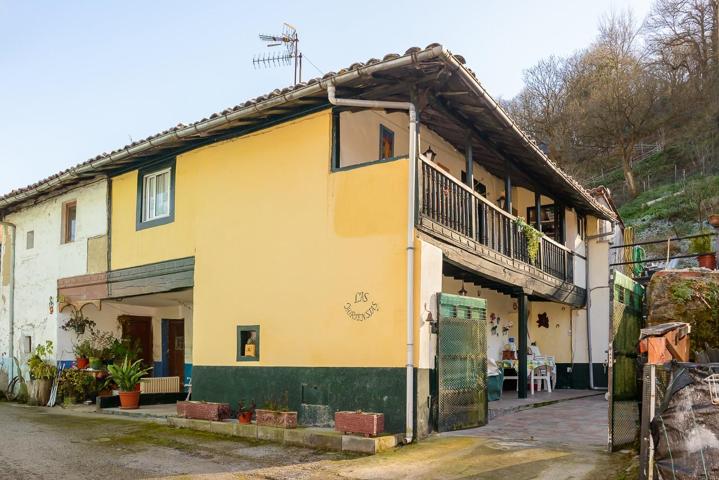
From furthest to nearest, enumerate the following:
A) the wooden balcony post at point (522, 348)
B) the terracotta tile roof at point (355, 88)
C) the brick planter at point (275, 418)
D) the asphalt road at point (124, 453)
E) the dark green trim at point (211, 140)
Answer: the wooden balcony post at point (522, 348)
the dark green trim at point (211, 140)
the brick planter at point (275, 418)
the terracotta tile roof at point (355, 88)
the asphalt road at point (124, 453)

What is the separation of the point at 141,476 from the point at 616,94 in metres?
33.3

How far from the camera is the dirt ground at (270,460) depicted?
261 inches

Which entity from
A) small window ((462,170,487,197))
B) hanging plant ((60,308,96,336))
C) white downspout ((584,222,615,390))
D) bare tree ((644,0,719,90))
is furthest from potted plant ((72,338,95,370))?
bare tree ((644,0,719,90))

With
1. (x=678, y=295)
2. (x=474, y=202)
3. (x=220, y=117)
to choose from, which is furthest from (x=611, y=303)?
(x=220, y=117)

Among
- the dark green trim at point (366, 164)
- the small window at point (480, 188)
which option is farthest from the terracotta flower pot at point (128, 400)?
the small window at point (480, 188)

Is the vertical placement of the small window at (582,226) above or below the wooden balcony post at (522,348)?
above

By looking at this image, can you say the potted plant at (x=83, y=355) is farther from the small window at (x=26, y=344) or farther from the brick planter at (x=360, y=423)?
the brick planter at (x=360, y=423)

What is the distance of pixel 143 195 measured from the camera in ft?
42.0

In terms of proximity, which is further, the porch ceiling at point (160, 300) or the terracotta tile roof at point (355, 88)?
the porch ceiling at point (160, 300)

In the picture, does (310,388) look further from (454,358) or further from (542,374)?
(542,374)

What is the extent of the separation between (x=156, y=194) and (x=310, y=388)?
5.54 metres

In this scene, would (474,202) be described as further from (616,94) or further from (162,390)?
(616,94)

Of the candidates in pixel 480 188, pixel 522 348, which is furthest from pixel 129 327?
pixel 522 348

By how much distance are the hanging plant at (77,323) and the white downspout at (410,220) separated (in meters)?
9.22
